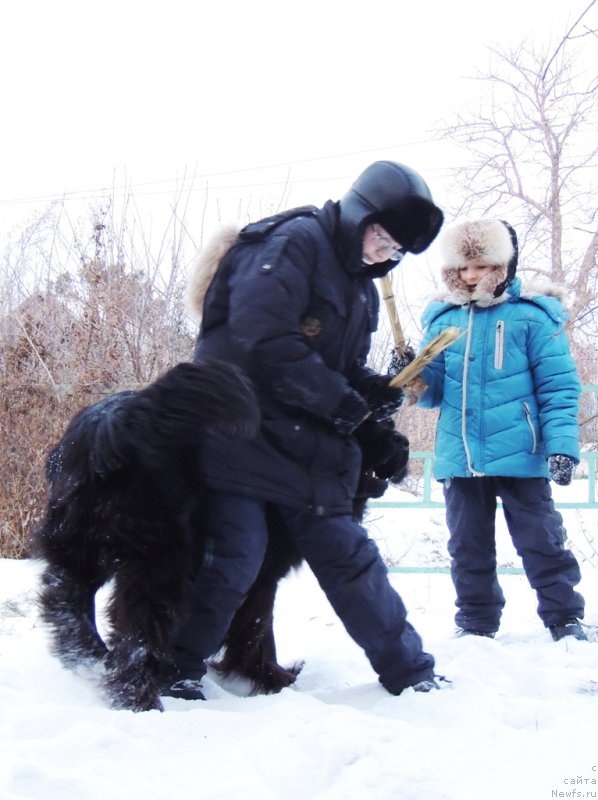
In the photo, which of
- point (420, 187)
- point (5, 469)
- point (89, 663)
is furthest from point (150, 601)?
point (5, 469)

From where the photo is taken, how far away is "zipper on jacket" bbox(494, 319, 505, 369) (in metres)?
3.41

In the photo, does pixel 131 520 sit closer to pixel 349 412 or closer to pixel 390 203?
pixel 349 412

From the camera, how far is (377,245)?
2570 mm

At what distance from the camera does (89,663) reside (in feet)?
7.61

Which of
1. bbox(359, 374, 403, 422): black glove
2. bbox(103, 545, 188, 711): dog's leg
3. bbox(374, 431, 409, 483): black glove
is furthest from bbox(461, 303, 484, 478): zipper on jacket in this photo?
bbox(103, 545, 188, 711): dog's leg

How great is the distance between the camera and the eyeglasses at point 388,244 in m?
2.56

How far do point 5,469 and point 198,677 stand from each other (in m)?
3.36

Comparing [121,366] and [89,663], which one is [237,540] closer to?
[89,663]

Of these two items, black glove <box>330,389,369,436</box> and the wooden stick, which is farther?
the wooden stick

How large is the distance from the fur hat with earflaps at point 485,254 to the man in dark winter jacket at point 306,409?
2.99 feet

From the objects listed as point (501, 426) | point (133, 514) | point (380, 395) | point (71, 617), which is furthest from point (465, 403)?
point (71, 617)

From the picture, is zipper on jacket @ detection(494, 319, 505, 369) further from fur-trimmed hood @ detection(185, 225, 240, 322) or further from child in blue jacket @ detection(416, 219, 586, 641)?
fur-trimmed hood @ detection(185, 225, 240, 322)

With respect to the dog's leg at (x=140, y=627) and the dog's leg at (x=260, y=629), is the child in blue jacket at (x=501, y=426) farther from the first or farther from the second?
the dog's leg at (x=140, y=627)

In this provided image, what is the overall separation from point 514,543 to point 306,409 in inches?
58.1
